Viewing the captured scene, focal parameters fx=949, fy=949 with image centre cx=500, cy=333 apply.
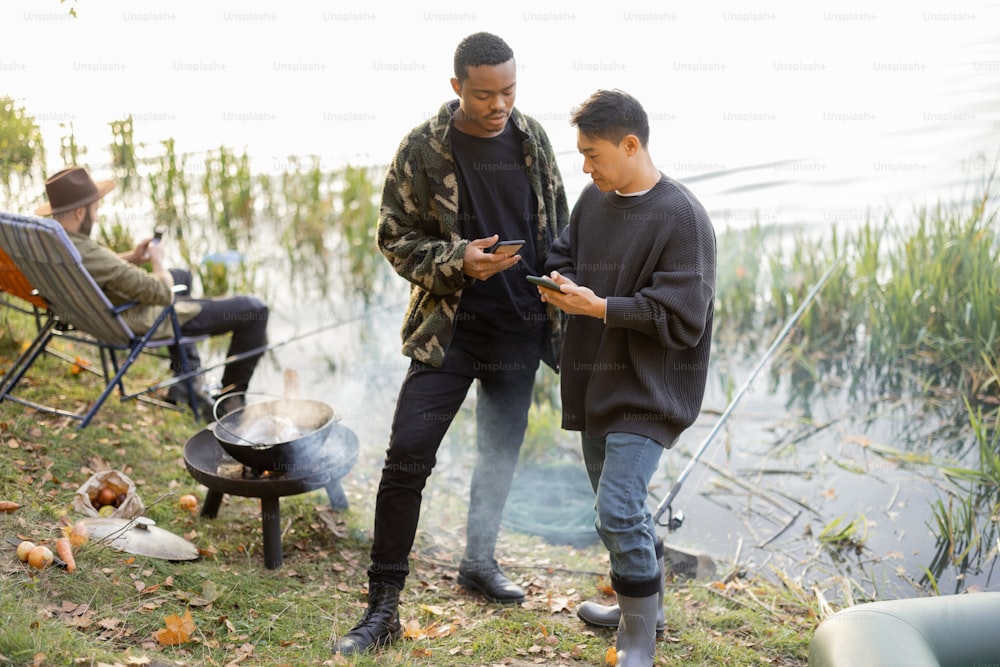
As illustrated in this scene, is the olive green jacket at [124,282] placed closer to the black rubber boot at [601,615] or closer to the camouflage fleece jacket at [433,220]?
the camouflage fleece jacket at [433,220]

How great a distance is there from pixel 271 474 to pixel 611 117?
2.31 metres

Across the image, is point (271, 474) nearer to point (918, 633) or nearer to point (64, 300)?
point (64, 300)

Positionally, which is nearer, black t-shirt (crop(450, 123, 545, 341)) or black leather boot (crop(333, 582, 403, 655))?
black leather boot (crop(333, 582, 403, 655))

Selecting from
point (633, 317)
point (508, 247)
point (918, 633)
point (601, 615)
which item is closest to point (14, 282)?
point (508, 247)

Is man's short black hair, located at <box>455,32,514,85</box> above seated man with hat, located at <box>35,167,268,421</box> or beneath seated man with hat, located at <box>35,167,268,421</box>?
above

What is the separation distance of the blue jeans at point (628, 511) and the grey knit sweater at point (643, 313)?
65 millimetres

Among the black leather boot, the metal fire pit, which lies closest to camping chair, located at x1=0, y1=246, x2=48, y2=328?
the metal fire pit

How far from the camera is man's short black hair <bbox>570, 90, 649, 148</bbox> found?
317 cm

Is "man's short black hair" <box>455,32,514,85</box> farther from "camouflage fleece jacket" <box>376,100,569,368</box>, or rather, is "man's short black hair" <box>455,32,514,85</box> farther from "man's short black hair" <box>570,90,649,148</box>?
"man's short black hair" <box>570,90,649,148</box>

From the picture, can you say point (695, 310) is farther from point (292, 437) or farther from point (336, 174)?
point (336, 174)

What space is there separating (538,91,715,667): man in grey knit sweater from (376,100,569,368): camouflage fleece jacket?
0.38 m

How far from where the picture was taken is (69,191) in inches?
205

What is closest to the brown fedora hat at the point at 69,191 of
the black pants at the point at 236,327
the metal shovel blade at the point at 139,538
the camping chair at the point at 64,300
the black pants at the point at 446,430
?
Answer: the camping chair at the point at 64,300

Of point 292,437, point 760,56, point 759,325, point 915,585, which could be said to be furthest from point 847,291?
point 760,56
